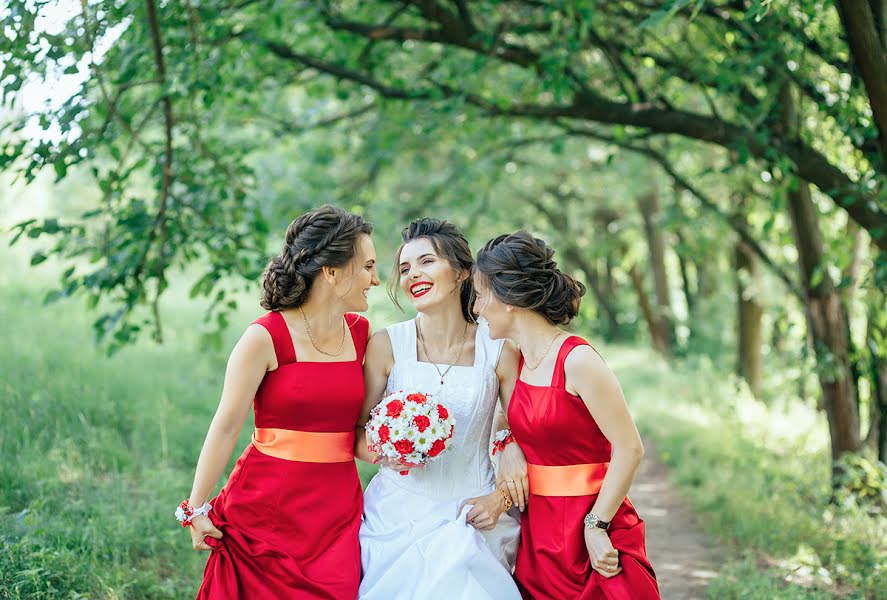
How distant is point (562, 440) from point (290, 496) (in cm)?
120

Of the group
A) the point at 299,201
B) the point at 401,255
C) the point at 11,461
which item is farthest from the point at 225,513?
the point at 299,201

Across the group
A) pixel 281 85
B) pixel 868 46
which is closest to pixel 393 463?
pixel 868 46

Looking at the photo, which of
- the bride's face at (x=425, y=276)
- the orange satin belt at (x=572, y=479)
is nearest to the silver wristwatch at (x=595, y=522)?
the orange satin belt at (x=572, y=479)

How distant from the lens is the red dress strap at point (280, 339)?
360cm

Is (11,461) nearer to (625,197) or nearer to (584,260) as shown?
(625,197)

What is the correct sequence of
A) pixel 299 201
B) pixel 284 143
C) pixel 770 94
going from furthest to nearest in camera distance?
pixel 299 201 < pixel 284 143 < pixel 770 94

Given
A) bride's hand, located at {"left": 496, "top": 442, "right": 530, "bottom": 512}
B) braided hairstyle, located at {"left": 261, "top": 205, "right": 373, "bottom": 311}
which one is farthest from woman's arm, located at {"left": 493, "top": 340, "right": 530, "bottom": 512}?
braided hairstyle, located at {"left": 261, "top": 205, "right": 373, "bottom": 311}

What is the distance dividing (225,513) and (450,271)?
4.93 ft

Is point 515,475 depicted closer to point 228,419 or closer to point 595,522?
point 595,522

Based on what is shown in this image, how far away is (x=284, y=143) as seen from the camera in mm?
9703

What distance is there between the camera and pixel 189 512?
135 inches

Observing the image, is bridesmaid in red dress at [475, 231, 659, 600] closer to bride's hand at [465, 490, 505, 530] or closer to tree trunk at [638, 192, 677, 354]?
bride's hand at [465, 490, 505, 530]

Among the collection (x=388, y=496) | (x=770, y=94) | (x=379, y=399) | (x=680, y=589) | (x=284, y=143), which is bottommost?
(x=680, y=589)

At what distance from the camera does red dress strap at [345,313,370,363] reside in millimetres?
3955
